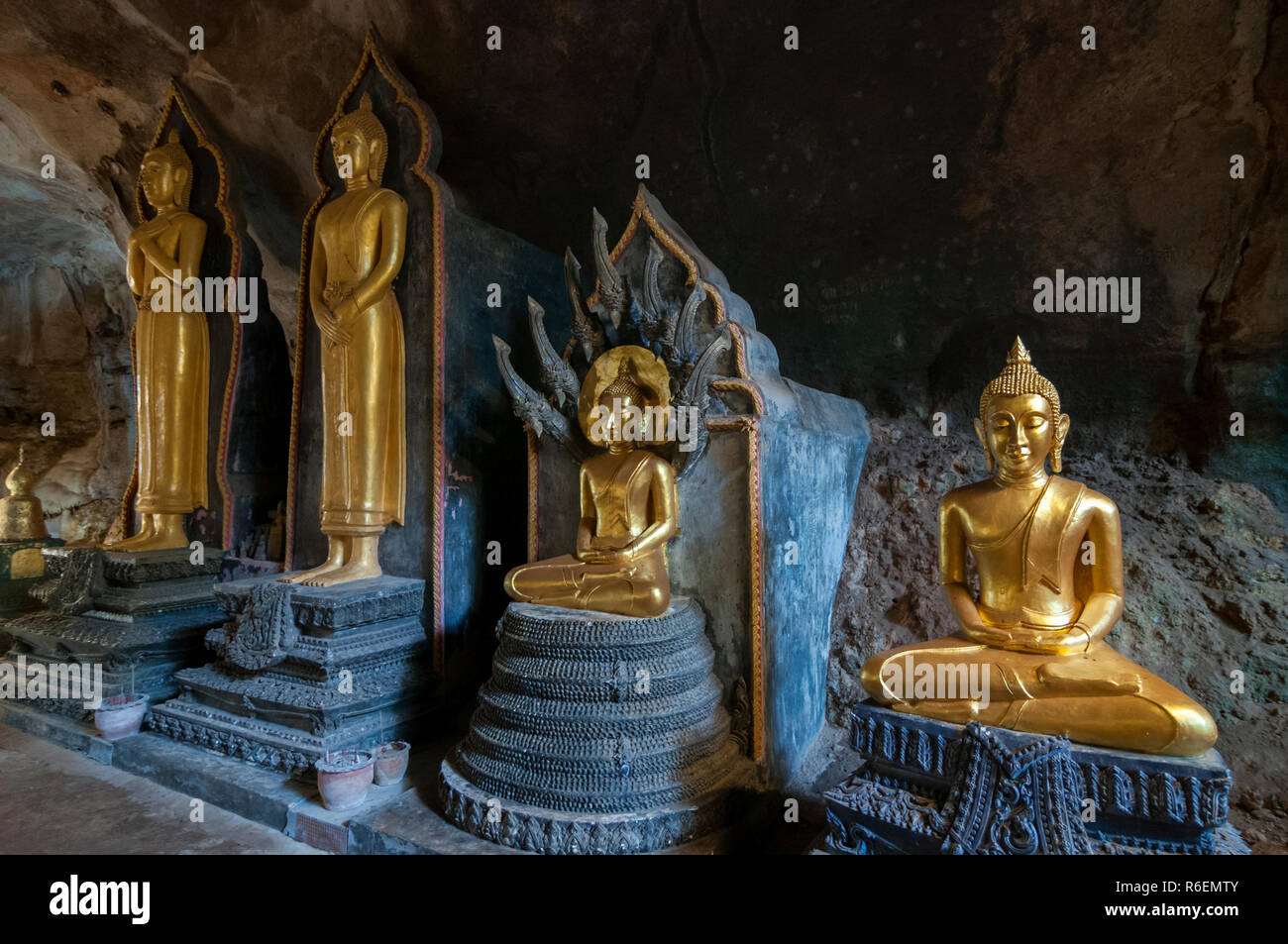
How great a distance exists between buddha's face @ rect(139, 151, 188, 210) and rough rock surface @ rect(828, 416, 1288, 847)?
5.78m

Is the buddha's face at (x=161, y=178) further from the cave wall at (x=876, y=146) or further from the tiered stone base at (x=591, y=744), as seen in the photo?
the tiered stone base at (x=591, y=744)

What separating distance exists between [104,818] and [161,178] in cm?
470

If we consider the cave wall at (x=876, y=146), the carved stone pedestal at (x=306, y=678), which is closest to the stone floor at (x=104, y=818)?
the carved stone pedestal at (x=306, y=678)

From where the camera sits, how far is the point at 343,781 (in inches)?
129

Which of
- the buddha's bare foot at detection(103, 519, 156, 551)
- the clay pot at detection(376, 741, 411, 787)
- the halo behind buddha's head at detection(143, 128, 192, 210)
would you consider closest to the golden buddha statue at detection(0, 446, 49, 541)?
the buddha's bare foot at detection(103, 519, 156, 551)

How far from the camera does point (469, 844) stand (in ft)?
9.84

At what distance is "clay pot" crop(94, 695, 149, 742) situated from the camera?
4.27m

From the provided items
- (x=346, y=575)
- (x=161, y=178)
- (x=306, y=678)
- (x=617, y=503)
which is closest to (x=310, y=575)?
(x=346, y=575)

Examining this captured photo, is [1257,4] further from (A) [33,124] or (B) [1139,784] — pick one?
(A) [33,124]

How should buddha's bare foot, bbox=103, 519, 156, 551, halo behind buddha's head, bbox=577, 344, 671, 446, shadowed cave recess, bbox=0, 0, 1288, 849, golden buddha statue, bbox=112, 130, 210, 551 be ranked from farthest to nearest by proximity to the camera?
1. golden buddha statue, bbox=112, 130, 210, 551
2. buddha's bare foot, bbox=103, 519, 156, 551
3. shadowed cave recess, bbox=0, 0, 1288, 849
4. halo behind buddha's head, bbox=577, 344, 671, 446

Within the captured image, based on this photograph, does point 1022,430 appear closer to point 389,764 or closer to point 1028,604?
point 1028,604

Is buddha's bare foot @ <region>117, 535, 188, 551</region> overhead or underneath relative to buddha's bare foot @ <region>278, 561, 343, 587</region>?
overhead

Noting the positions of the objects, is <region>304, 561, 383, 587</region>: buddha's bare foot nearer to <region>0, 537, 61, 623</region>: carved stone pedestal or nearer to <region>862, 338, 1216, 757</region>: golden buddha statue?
<region>862, 338, 1216, 757</region>: golden buddha statue

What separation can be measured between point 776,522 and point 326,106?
491 centimetres
